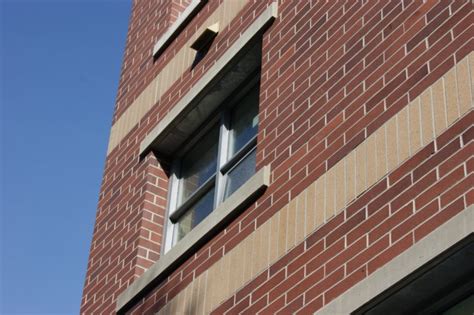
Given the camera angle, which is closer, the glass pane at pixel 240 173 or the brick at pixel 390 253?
the brick at pixel 390 253

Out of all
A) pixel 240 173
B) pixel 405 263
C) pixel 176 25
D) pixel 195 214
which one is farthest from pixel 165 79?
pixel 405 263

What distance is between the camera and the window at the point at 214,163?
30.0 ft

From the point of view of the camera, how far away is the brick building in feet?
19.7

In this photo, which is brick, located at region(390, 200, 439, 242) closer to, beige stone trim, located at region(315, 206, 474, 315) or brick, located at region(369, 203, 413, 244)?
brick, located at region(369, 203, 413, 244)

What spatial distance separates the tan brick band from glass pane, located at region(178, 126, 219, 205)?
6.23 ft

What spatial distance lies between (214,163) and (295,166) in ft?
7.44

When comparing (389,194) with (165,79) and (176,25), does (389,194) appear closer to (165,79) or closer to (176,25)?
(165,79)

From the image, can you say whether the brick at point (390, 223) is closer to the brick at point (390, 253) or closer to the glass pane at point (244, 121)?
the brick at point (390, 253)

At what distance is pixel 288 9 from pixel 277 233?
8.67ft

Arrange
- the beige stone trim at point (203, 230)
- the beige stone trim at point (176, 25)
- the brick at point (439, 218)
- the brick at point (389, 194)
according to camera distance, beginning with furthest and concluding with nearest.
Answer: the beige stone trim at point (176, 25), the beige stone trim at point (203, 230), the brick at point (389, 194), the brick at point (439, 218)

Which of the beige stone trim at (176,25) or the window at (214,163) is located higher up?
the beige stone trim at (176,25)

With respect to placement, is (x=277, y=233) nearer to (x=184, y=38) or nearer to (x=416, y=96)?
(x=416, y=96)

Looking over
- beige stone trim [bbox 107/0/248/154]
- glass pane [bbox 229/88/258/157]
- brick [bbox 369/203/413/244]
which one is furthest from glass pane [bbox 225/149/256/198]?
brick [bbox 369/203/413/244]

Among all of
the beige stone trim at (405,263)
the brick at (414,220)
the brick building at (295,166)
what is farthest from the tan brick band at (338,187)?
the beige stone trim at (405,263)
